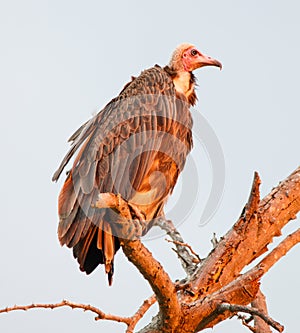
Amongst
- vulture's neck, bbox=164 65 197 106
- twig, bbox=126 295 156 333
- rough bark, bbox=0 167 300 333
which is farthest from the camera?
vulture's neck, bbox=164 65 197 106

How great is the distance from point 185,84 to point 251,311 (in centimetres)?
346

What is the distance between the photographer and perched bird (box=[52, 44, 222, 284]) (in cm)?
546

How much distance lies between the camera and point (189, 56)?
23.6 feet

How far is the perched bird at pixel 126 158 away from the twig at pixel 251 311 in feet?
4.74

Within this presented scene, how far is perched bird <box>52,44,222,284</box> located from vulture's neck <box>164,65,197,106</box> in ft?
0.04

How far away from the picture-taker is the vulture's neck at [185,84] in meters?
6.60

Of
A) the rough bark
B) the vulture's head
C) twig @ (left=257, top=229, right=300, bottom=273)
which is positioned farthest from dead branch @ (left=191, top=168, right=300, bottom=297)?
the vulture's head

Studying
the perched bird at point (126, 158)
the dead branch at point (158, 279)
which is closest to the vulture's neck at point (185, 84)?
the perched bird at point (126, 158)

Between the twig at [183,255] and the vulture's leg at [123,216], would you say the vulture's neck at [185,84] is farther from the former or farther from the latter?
the vulture's leg at [123,216]

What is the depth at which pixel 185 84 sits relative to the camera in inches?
265

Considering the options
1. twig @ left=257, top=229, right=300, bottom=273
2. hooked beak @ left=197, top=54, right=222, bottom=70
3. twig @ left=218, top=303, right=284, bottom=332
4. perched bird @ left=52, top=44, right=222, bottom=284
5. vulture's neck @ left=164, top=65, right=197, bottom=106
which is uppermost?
hooked beak @ left=197, top=54, right=222, bottom=70

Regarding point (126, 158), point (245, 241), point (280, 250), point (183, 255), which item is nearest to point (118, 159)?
point (126, 158)

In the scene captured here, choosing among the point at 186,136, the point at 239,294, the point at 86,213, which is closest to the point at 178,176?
the point at 186,136

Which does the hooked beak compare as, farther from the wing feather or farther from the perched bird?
the wing feather
